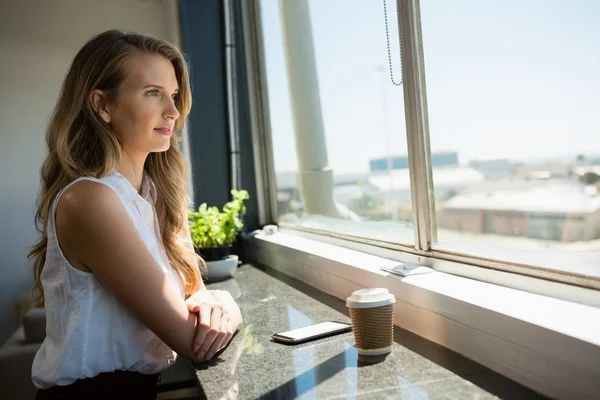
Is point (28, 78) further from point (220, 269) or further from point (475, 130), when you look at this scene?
point (475, 130)

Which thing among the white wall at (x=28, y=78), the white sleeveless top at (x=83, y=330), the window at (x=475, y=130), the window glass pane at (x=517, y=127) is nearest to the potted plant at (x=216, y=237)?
the window at (x=475, y=130)

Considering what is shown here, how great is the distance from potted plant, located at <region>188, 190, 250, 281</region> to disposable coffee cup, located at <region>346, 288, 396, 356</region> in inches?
50.0

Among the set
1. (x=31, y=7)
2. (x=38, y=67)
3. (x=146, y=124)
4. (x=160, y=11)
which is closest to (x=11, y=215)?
(x=38, y=67)

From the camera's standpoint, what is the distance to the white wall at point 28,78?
4.09 metres

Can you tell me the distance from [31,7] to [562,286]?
409 centimetres

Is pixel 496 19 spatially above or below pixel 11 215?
above

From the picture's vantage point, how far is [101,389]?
1.30 m

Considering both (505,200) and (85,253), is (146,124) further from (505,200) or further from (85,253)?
(505,200)

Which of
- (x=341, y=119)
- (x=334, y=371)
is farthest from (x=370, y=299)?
(x=341, y=119)

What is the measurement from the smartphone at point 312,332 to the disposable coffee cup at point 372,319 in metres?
0.19

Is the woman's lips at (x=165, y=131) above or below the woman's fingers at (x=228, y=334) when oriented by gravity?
above

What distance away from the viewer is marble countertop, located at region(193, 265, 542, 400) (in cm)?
99

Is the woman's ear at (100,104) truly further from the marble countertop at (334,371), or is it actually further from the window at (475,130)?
the window at (475,130)

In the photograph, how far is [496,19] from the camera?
4.11 ft
